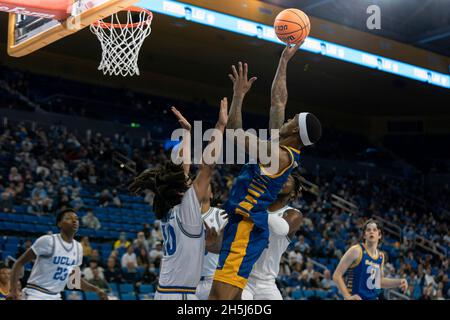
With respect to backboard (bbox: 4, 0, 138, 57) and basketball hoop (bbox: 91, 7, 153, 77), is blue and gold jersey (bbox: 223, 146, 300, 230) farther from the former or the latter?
basketball hoop (bbox: 91, 7, 153, 77)

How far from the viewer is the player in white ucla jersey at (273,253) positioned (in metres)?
4.70

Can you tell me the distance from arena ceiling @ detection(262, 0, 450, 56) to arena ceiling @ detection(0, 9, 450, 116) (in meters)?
1.12

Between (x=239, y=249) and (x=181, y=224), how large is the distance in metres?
0.46

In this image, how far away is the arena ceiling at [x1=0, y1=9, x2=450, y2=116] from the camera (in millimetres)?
16672

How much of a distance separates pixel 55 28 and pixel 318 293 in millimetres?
7821

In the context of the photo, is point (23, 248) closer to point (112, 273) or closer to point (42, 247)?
point (112, 273)

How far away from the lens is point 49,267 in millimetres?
A: 5887

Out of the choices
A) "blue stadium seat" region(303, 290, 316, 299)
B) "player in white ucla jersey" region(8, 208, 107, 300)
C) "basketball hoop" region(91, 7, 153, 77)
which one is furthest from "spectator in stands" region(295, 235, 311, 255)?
"player in white ucla jersey" region(8, 208, 107, 300)

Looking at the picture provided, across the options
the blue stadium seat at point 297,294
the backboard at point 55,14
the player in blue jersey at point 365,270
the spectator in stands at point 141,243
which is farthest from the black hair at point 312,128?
the blue stadium seat at point 297,294

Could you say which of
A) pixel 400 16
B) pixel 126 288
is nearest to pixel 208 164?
pixel 126 288

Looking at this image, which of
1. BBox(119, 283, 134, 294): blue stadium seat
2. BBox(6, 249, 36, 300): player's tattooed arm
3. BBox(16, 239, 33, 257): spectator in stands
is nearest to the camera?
BBox(6, 249, 36, 300): player's tattooed arm

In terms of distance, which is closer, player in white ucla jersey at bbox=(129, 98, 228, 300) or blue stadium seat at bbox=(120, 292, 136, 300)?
player in white ucla jersey at bbox=(129, 98, 228, 300)

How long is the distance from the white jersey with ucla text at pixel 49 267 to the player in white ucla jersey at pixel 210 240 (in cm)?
174
